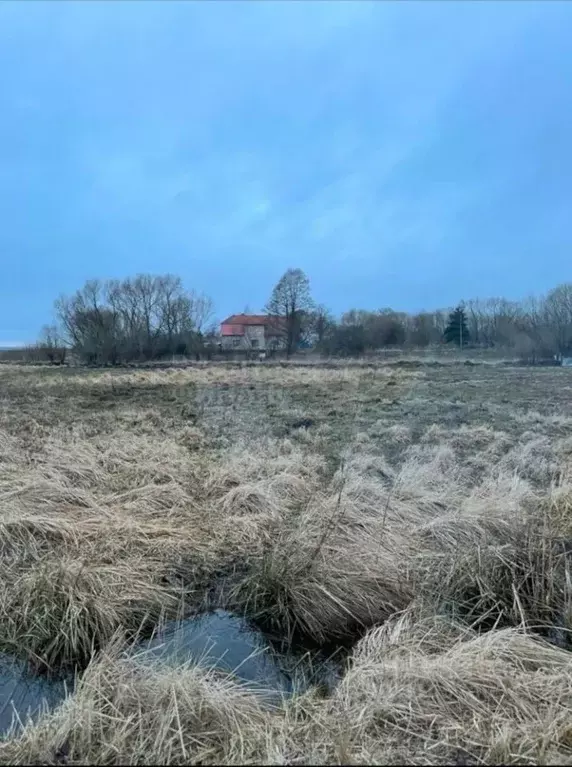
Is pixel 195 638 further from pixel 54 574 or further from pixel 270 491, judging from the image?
pixel 270 491

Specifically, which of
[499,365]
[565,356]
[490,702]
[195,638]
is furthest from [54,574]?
[499,365]

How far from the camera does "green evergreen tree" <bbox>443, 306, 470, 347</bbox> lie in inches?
847

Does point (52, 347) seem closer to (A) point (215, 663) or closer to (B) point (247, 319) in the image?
(B) point (247, 319)

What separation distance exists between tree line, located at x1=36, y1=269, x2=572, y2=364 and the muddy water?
15011mm

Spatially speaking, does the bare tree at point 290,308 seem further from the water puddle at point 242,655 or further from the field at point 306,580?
the water puddle at point 242,655

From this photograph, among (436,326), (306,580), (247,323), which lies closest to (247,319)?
(247,323)

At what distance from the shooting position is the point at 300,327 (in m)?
25.1

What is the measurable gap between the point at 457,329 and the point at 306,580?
20555mm

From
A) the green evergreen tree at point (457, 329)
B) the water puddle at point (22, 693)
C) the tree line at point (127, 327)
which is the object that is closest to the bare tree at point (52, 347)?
the tree line at point (127, 327)

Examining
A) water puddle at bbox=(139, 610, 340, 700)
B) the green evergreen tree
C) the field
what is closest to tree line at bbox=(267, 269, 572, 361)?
the green evergreen tree

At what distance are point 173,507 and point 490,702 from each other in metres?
3.56

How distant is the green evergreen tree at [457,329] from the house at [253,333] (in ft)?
25.8

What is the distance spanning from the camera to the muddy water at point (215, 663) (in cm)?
274

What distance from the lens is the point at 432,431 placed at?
823 cm
